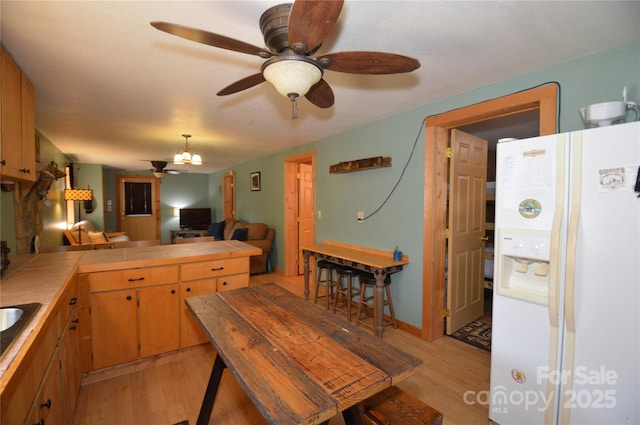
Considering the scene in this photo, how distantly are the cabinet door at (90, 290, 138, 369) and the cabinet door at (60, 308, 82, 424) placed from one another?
16 centimetres

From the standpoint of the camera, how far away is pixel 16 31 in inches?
60.3

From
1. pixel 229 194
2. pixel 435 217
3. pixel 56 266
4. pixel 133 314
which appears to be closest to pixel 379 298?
pixel 435 217

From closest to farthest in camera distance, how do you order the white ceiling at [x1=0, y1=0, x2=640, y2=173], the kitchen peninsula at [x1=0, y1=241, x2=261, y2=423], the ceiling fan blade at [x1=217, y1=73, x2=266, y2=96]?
the kitchen peninsula at [x1=0, y1=241, x2=261, y2=423]
the white ceiling at [x1=0, y1=0, x2=640, y2=173]
the ceiling fan blade at [x1=217, y1=73, x2=266, y2=96]

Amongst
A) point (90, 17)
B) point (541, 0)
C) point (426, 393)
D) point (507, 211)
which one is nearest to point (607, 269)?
point (507, 211)

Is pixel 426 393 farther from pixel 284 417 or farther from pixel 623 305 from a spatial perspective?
pixel 284 417

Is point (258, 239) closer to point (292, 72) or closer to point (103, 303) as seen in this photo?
point (103, 303)

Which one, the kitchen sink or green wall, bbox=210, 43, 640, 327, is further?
green wall, bbox=210, 43, 640, 327

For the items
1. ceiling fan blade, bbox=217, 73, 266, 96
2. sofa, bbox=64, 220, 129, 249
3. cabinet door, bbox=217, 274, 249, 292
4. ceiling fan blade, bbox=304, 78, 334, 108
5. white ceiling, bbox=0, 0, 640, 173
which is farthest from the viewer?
sofa, bbox=64, 220, 129, 249

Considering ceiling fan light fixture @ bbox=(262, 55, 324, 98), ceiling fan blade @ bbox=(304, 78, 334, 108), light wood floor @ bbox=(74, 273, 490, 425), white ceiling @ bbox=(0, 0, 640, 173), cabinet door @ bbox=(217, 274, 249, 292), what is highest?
white ceiling @ bbox=(0, 0, 640, 173)

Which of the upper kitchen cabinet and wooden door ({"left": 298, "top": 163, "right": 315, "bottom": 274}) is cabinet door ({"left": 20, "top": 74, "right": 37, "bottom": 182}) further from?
→ wooden door ({"left": 298, "top": 163, "right": 315, "bottom": 274})

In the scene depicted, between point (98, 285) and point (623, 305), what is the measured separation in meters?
3.14

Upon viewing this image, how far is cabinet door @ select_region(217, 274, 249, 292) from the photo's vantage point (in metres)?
2.66

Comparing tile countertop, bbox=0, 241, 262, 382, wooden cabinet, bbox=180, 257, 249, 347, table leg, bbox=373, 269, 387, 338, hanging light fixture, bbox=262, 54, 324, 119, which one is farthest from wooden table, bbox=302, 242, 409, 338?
hanging light fixture, bbox=262, 54, 324, 119

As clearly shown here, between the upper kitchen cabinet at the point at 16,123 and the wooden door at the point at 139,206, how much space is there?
662 cm
